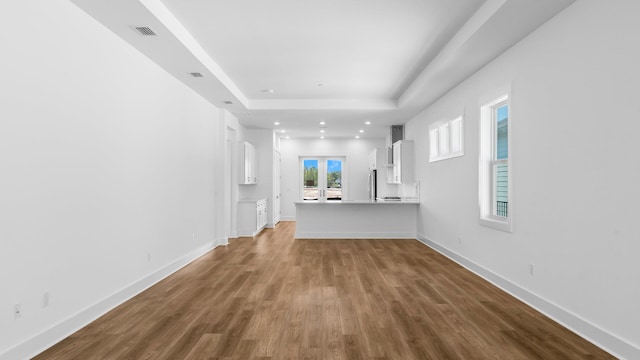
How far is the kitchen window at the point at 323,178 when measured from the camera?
11602mm

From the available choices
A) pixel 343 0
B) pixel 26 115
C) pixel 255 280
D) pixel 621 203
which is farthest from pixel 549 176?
pixel 26 115

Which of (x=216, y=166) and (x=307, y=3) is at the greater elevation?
(x=307, y=3)

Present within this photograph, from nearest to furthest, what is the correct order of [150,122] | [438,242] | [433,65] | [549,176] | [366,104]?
[549,176]
[150,122]
[433,65]
[438,242]
[366,104]

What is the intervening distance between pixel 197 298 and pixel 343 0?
11.3ft

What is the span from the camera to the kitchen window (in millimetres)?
11602

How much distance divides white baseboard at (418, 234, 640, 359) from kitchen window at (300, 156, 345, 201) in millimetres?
7370

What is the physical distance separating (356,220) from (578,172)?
508 centimetres

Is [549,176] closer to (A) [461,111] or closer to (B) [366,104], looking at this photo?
(A) [461,111]

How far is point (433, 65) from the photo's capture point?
4.80 m

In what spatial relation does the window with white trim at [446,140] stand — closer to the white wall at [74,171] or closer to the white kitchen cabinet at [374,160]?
the white kitchen cabinet at [374,160]

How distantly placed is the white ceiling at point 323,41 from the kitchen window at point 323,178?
5.03 m

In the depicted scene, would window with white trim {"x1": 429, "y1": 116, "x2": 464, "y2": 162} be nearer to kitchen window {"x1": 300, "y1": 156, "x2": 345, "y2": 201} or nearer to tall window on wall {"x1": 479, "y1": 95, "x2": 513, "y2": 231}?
tall window on wall {"x1": 479, "y1": 95, "x2": 513, "y2": 231}

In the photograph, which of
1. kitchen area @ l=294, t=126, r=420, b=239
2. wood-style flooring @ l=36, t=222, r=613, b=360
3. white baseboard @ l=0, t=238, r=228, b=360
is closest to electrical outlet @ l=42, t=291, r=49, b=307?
white baseboard @ l=0, t=238, r=228, b=360

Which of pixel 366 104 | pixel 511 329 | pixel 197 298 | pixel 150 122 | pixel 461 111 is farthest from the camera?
pixel 366 104
